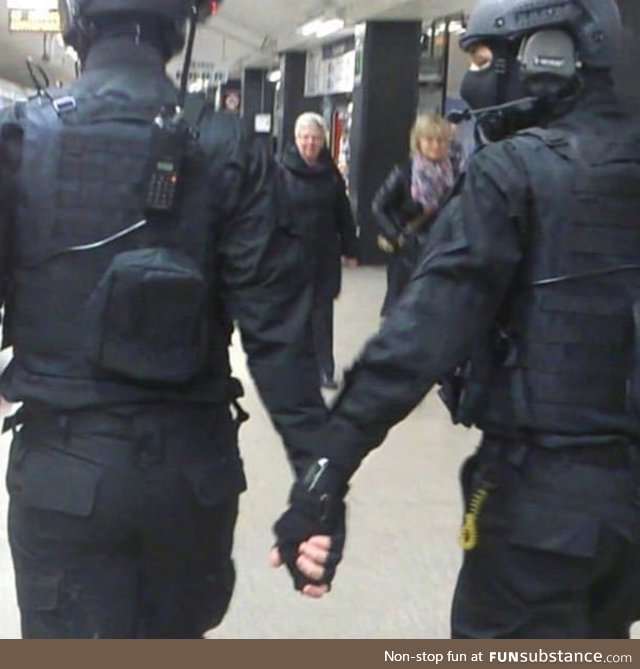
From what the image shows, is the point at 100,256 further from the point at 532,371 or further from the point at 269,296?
the point at 532,371

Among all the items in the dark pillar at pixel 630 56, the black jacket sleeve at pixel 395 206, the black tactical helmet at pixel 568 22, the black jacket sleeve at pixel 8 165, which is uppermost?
the dark pillar at pixel 630 56

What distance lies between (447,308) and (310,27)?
15443 millimetres

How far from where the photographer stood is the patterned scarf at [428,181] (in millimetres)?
7523

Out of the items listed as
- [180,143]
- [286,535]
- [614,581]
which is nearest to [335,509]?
[286,535]

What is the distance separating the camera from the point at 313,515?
2.36 m

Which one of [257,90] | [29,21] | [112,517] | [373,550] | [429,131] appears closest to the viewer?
[112,517]

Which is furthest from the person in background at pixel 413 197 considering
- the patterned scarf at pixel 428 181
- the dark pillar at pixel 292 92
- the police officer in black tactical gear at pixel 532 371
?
the dark pillar at pixel 292 92

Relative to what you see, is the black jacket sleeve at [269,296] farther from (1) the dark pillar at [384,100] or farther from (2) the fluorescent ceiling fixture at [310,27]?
(2) the fluorescent ceiling fixture at [310,27]

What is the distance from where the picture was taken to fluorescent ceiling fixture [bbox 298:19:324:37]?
16562 mm

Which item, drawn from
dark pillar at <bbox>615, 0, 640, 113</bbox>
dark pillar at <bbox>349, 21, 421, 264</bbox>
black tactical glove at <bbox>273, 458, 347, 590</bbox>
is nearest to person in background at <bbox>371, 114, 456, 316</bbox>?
dark pillar at <bbox>615, 0, 640, 113</bbox>

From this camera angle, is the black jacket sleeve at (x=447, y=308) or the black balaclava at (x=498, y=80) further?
the black balaclava at (x=498, y=80)

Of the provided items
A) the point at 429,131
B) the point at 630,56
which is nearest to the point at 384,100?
the point at 429,131

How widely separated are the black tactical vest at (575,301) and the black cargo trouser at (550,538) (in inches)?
2.3

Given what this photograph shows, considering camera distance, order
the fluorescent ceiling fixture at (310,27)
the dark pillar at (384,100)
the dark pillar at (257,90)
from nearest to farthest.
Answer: the dark pillar at (384,100) → the fluorescent ceiling fixture at (310,27) → the dark pillar at (257,90)
